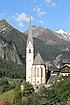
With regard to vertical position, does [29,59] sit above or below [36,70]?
above

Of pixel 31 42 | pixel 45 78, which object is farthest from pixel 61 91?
pixel 31 42

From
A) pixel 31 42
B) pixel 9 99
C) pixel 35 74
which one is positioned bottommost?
pixel 9 99

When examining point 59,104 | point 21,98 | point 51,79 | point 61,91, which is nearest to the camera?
point 59,104

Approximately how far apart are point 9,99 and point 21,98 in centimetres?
469

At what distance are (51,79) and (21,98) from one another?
11794mm

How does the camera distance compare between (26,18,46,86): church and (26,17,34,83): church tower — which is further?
(26,17,34,83): church tower

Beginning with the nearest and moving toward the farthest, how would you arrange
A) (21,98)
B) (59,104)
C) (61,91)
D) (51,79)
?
(59,104) < (61,91) < (21,98) < (51,79)

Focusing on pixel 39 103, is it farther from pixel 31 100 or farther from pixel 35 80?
pixel 35 80

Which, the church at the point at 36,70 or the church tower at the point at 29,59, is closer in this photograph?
the church at the point at 36,70

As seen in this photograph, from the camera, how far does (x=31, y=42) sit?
309 feet

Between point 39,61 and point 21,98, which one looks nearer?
point 21,98

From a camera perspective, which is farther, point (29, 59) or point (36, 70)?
point (29, 59)

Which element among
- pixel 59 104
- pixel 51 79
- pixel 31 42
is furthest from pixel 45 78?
pixel 59 104

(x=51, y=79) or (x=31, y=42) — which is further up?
(x=31, y=42)
